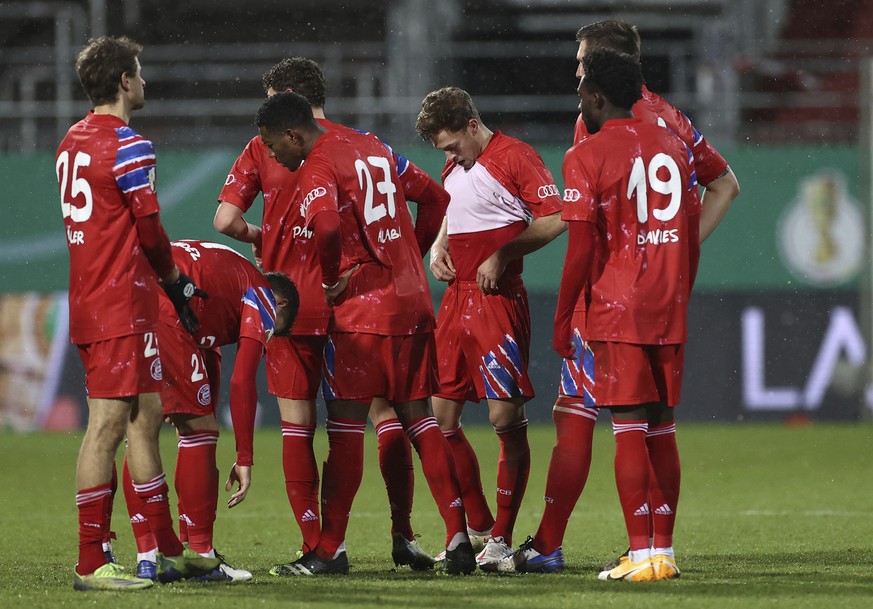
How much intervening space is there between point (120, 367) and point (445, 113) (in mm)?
1752

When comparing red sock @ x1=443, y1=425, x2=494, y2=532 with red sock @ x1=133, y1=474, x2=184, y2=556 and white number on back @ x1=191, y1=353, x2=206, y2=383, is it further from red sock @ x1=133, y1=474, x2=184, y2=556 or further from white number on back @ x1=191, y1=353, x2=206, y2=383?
red sock @ x1=133, y1=474, x2=184, y2=556

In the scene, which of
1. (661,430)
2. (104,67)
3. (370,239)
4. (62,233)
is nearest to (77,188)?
(104,67)

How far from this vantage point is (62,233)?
13219mm

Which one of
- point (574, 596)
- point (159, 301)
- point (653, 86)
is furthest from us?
point (653, 86)

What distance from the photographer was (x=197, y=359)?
529 cm

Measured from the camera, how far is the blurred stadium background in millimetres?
12953

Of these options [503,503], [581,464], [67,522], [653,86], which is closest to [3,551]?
[67,522]

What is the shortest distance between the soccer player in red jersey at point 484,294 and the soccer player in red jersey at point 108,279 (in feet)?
4.44

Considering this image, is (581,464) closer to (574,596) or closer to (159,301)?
(574,596)

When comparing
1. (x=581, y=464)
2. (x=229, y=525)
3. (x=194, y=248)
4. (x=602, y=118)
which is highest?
(x=602, y=118)

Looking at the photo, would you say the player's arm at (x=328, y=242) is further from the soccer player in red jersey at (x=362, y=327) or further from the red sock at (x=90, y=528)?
the red sock at (x=90, y=528)

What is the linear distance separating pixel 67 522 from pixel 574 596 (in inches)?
150

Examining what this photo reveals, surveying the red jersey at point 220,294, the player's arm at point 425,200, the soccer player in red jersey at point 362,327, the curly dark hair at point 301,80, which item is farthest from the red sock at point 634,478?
the curly dark hair at point 301,80

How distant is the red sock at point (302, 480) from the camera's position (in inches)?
212
